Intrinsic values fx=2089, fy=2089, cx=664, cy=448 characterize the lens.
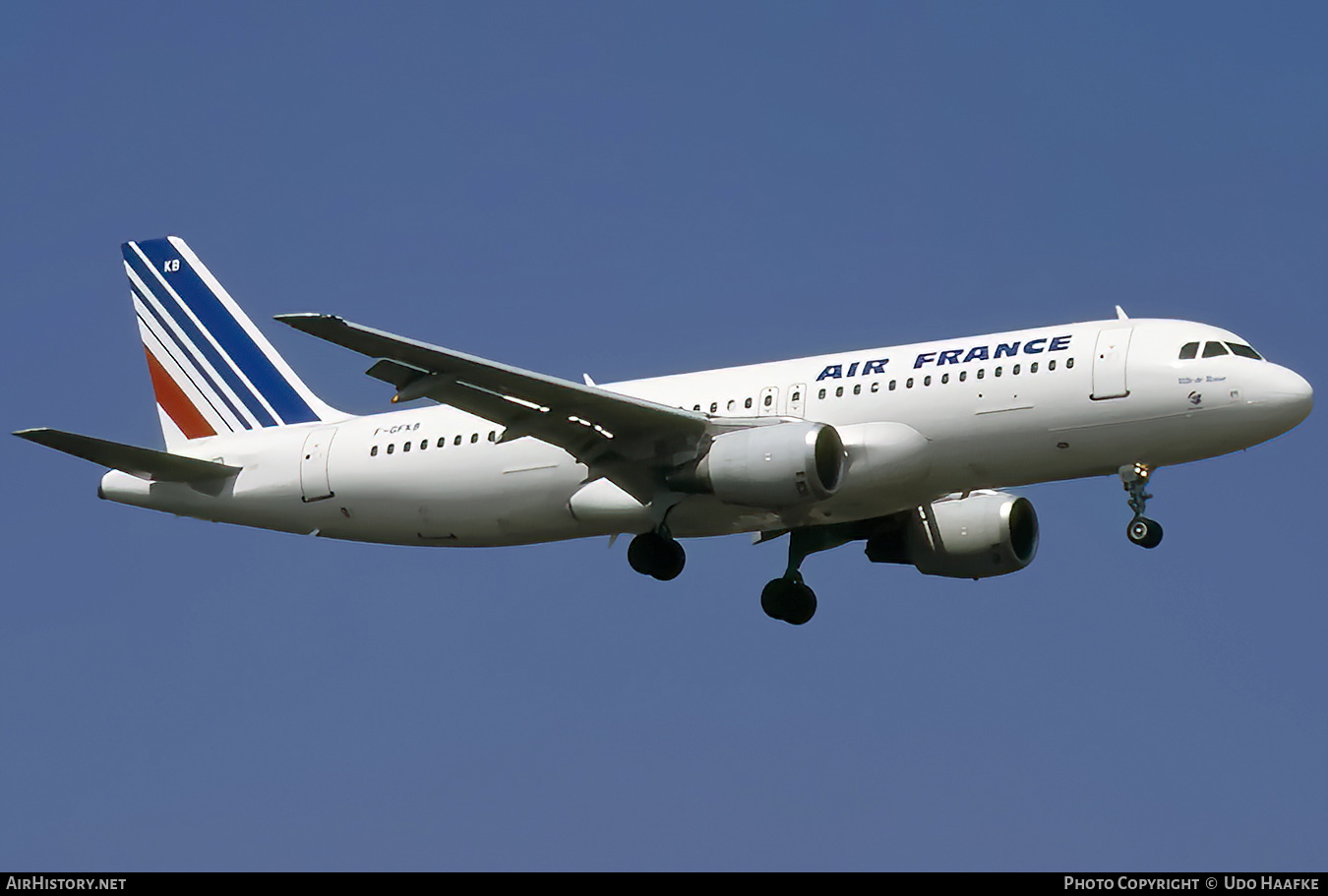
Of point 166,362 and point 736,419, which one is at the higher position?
point 166,362

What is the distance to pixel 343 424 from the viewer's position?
155 feet

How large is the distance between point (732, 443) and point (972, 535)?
23.6ft

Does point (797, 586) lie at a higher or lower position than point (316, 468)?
lower

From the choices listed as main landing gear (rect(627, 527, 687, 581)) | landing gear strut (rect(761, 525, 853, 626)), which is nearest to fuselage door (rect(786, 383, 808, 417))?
main landing gear (rect(627, 527, 687, 581))

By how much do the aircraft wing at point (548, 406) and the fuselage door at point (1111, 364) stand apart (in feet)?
25.2

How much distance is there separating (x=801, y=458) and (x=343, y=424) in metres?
12.4

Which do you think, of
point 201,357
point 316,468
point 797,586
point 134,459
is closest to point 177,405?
point 201,357

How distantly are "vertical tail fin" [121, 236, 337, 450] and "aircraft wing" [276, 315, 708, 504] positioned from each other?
856 centimetres

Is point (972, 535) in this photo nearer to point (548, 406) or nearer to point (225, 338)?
point (548, 406)

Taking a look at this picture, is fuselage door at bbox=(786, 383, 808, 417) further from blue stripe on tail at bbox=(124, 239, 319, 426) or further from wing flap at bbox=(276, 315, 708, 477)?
blue stripe on tail at bbox=(124, 239, 319, 426)

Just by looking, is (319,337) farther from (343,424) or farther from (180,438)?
(180,438)

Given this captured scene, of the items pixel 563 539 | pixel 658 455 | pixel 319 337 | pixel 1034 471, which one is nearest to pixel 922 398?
pixel 1034 471

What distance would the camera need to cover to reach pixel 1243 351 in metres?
40.1

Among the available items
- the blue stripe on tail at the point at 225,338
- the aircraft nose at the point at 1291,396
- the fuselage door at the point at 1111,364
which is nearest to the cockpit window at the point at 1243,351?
the aircraft nose at the point at 1291,396
